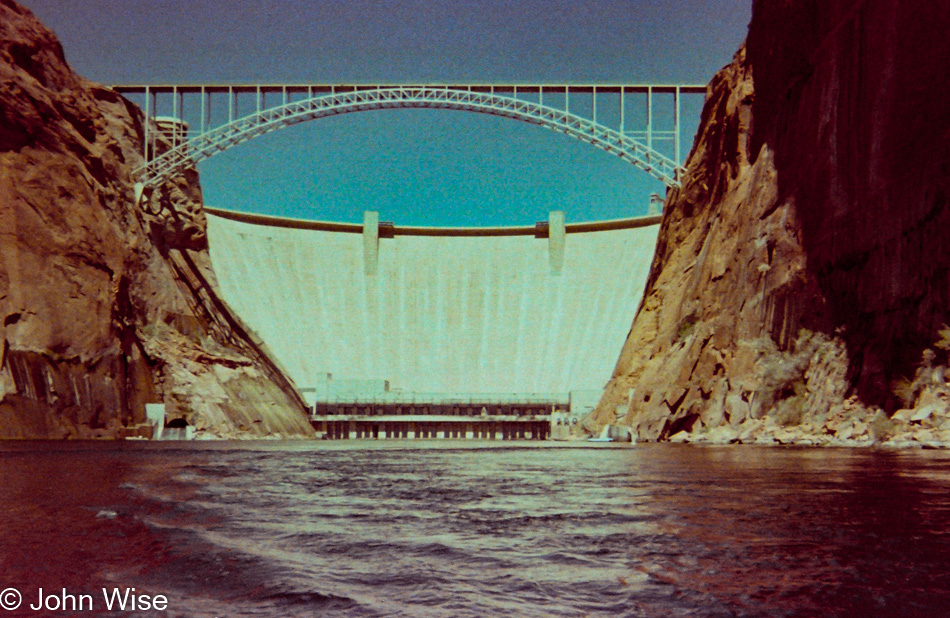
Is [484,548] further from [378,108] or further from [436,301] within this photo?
[436,301]

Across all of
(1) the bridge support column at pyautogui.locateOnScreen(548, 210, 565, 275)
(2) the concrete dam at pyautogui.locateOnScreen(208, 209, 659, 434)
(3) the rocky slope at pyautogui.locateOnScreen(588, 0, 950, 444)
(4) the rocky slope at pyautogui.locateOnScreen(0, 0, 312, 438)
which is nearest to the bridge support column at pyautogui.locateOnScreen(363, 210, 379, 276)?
(2) the concrete dam at pyautogui.locateOnScreen(208, 209, 659, 434)

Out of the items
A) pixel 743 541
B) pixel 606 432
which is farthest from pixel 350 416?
pixel 743 541

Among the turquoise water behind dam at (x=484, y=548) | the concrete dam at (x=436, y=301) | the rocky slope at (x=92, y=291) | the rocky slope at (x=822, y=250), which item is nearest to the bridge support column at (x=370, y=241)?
the concrete dam at (x=436, y=301)

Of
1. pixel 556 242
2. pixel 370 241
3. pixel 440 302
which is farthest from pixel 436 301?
pixel 556 242

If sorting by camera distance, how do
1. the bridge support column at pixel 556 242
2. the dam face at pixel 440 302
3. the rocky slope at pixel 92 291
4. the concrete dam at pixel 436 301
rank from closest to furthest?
the rocky slope at pixel 92 291 < the concrete dam at pixel 436 301 < the dam face at pixel 440 302 < the bridge support column at pixel 556 242

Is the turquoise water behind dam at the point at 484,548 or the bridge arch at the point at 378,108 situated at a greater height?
the bridge arch at the point at 378,108

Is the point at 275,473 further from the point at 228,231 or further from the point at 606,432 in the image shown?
the point at 228,231

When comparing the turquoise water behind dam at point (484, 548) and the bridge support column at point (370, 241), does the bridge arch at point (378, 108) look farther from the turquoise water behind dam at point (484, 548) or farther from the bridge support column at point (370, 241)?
the turquoise water behind dam at point (484, 548)

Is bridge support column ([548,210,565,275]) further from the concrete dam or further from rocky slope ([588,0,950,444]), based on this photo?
rocky slope ([588,0,950,444])
